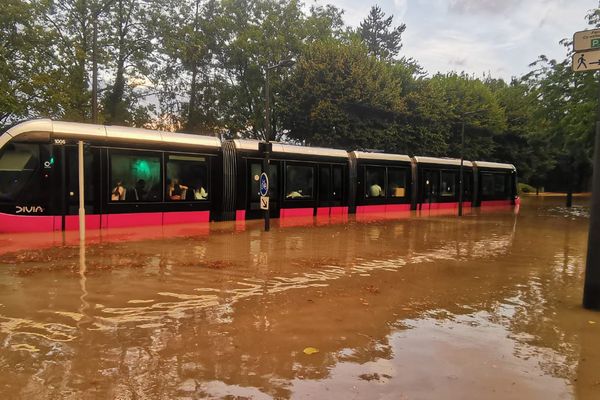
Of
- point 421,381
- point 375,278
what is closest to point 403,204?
point 375,278

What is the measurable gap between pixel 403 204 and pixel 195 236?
1472cm

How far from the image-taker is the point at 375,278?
9180mm

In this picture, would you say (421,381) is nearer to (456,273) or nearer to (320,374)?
(320,374)

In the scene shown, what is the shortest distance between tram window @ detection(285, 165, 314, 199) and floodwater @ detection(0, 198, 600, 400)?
7.85 m

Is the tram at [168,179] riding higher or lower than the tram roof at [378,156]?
lower

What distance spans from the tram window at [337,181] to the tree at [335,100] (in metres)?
11.8

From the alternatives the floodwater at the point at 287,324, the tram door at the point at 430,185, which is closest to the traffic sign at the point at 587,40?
the floodwater at the point at 287,324

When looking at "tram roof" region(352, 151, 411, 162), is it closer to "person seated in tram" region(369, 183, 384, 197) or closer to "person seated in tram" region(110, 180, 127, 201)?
"person seated in tram" region(369, 183, 384, 197)

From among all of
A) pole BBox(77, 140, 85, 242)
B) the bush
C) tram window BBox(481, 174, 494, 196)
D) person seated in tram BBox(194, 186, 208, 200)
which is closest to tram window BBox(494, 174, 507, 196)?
tram window BBox(481, 174, 494, 196)

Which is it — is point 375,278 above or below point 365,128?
below

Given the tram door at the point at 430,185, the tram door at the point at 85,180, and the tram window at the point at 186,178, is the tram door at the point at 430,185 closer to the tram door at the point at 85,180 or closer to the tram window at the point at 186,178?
the tram window at the point at 186,178

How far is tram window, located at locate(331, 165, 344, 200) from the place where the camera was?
21906 mm

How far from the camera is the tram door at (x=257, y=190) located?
18625 millimetres

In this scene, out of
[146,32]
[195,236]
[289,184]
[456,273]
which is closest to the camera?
[456,273]
